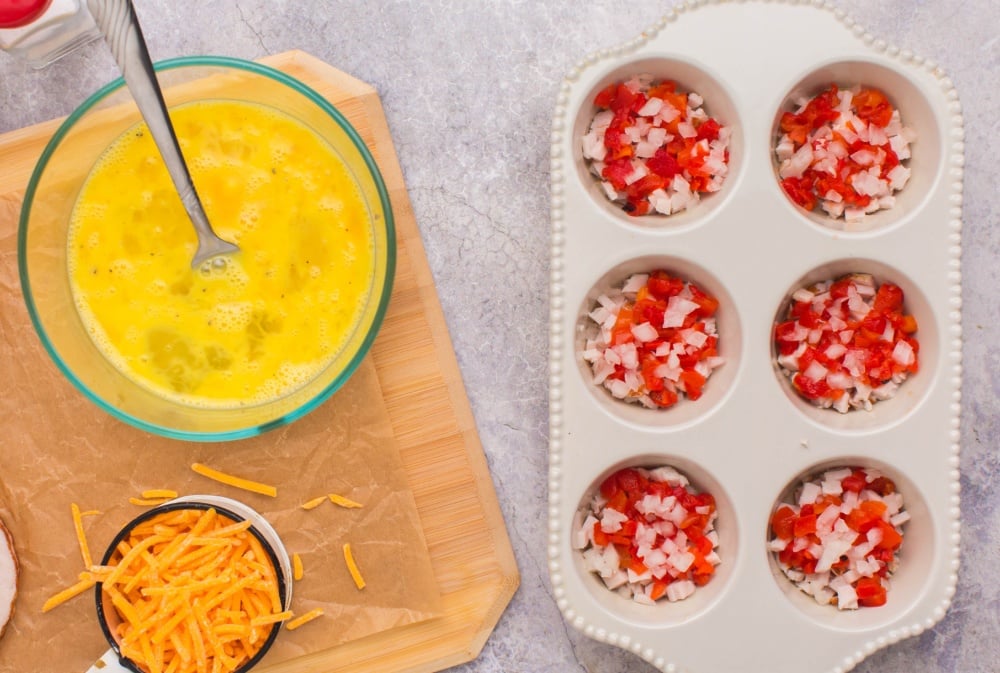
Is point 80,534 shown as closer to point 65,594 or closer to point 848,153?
point 65,594

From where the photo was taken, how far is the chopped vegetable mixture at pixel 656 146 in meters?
2.19

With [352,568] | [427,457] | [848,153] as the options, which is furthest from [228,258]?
[848,153]

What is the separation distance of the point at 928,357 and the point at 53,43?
223 cm

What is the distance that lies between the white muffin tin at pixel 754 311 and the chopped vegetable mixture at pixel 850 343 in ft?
0.15

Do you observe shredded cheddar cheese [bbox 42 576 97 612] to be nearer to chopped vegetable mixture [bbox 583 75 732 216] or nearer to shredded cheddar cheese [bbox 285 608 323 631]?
shredded cheddar cheese [bbox 285 608 323 631]

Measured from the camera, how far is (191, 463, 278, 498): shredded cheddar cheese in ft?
7.43

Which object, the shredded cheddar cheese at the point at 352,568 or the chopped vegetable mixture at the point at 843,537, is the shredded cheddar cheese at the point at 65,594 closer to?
the shredded cheddar cheese at the point at 352,568

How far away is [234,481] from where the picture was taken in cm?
227

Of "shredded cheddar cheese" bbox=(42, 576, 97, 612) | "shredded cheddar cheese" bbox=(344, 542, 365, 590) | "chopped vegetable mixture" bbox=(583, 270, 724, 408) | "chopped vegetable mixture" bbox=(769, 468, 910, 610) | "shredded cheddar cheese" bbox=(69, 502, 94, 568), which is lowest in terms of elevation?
"chopped vegetable mixture" bbox=(769, 468, 910, 610)

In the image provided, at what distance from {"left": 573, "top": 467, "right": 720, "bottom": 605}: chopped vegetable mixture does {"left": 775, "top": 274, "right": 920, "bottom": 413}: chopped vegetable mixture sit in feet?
1.28

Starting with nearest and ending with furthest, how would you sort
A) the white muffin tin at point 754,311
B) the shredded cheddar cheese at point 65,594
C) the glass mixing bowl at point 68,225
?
the glass mixing bowl at point 68,225
the white muffin tin at point 754,311
the shredded cheddar cheese at point 65,594

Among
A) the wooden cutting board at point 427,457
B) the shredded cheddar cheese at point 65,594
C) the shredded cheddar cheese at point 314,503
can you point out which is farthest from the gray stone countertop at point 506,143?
the shredded cheddar cheese at point 65,594

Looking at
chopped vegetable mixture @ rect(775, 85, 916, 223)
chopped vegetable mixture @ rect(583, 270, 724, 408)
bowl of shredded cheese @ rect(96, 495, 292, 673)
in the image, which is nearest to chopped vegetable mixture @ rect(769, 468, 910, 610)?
chopped vegetable mixture @ rect(583, 270, 724, 408)

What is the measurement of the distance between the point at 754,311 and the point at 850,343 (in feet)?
0.91
